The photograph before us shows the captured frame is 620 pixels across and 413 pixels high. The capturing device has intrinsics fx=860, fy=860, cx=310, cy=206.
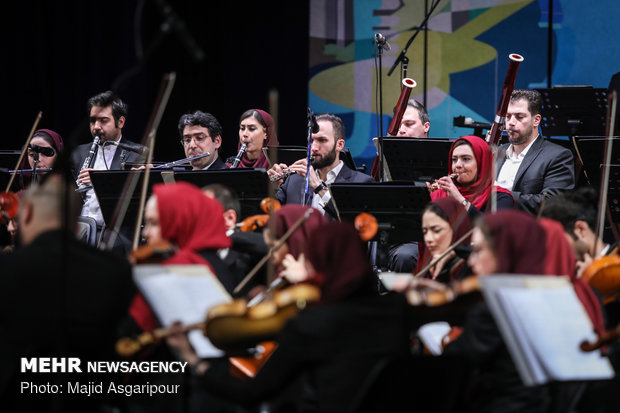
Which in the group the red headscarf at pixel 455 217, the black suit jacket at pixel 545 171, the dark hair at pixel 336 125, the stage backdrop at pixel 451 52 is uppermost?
the stage backdrop at pixel 451 52

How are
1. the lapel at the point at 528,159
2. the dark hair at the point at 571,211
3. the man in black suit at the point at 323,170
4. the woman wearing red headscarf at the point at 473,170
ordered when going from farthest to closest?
the lapel at the point at 528,159 < the man in black suit at the point at 323,170 < the woman wearing red headscarf at the point at 473,170 < the dark hair at the point at 571,211

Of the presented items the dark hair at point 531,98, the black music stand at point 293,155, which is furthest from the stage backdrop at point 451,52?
the black music stand at point 293,155

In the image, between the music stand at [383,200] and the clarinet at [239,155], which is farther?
the clarinet at [239,155]

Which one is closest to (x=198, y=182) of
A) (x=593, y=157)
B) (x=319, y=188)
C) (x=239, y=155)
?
(x=319, y=188)

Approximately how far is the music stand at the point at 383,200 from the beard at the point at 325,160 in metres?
1.03

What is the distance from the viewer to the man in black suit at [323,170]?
5023mm

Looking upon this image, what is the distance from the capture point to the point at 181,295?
229cm

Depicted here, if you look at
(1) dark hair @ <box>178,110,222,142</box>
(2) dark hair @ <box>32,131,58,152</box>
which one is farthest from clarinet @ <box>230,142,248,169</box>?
(2) dark hair @ <box>32,131,58,152</box>

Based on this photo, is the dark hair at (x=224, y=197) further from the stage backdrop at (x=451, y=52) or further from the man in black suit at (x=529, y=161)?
the stage backdrop at (x=451, y=52)

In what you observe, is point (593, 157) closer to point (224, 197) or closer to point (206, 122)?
point (224, 197)

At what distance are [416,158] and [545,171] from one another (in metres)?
0.81

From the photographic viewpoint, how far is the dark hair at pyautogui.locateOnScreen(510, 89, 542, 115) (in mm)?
5367

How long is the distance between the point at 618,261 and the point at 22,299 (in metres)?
1.79

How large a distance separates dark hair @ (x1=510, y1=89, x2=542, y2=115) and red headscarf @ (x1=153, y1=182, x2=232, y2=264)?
3056 mm
